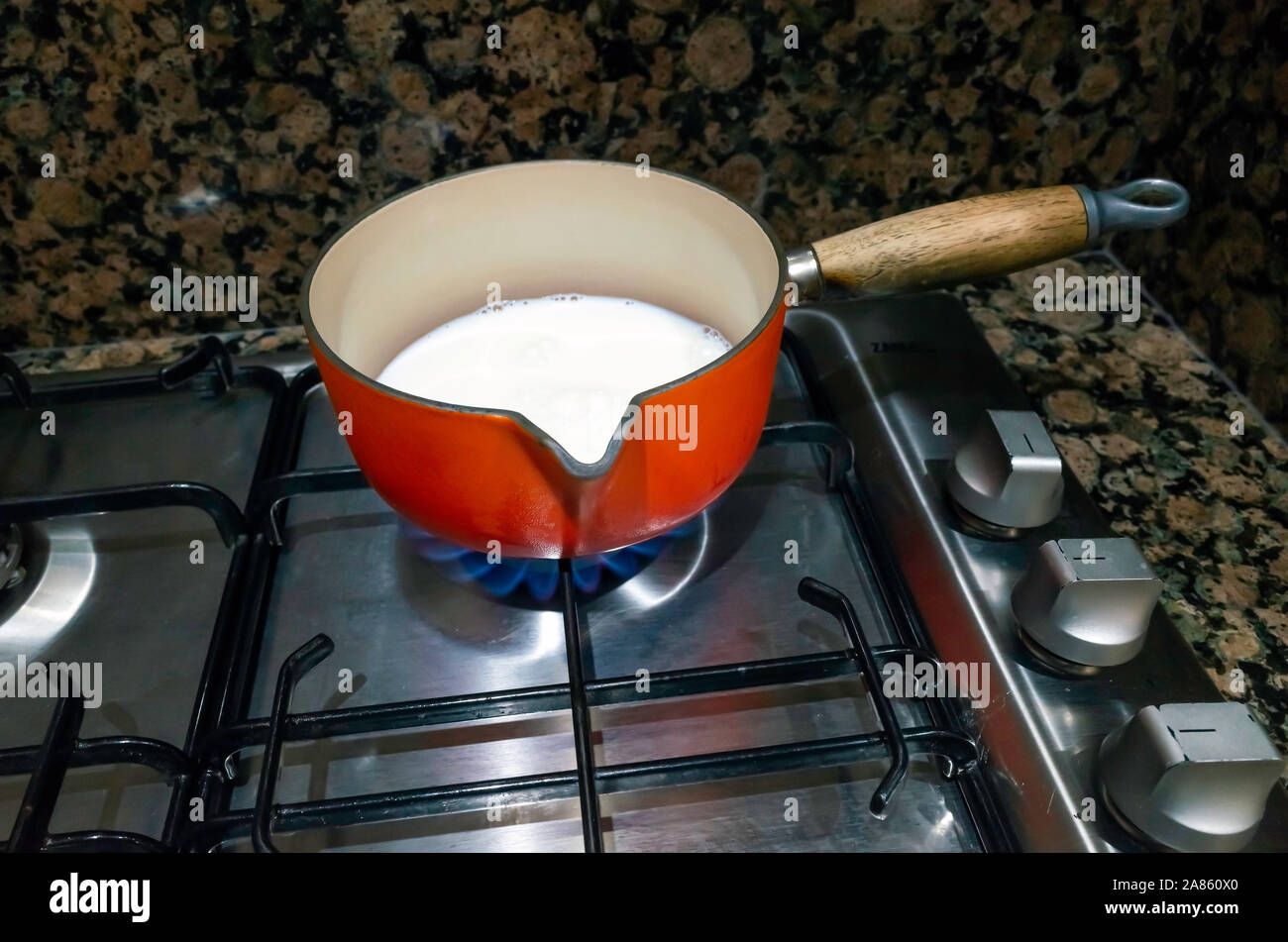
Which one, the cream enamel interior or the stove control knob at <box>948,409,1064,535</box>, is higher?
the cream enamel interior

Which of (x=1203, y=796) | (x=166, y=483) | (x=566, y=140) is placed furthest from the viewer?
(x=566, y=140)

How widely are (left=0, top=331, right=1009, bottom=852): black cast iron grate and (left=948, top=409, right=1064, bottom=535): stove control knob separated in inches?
2.3

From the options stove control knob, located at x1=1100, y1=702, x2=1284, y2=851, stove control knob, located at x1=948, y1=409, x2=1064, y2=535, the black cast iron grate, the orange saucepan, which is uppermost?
the orange saucepan

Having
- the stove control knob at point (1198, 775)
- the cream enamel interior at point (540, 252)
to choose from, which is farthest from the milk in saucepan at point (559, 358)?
the stove control knob at point (1198, 775)

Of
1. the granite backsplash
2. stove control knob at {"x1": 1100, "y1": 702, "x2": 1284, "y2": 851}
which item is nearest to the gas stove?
stove control knob at {"x1": 1100, "y1": 702, "x2": 1284, "y2": 851}

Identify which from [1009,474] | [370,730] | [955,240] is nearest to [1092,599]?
[1009,474]

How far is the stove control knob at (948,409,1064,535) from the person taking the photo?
0.48 meters

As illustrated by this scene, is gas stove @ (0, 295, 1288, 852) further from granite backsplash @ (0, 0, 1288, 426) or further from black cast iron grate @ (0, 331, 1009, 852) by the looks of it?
granite backsplash @ (0, 0, 1288, 426)

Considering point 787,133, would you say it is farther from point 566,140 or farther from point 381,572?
point 381,572

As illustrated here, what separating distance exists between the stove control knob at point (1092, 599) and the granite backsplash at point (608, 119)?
26 cm

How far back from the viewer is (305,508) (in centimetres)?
58

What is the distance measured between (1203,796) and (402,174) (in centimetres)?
57

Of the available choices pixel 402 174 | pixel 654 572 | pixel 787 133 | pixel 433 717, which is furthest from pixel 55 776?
pixel 787 133

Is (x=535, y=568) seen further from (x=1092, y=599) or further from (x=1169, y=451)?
(x=1169, y=451)
